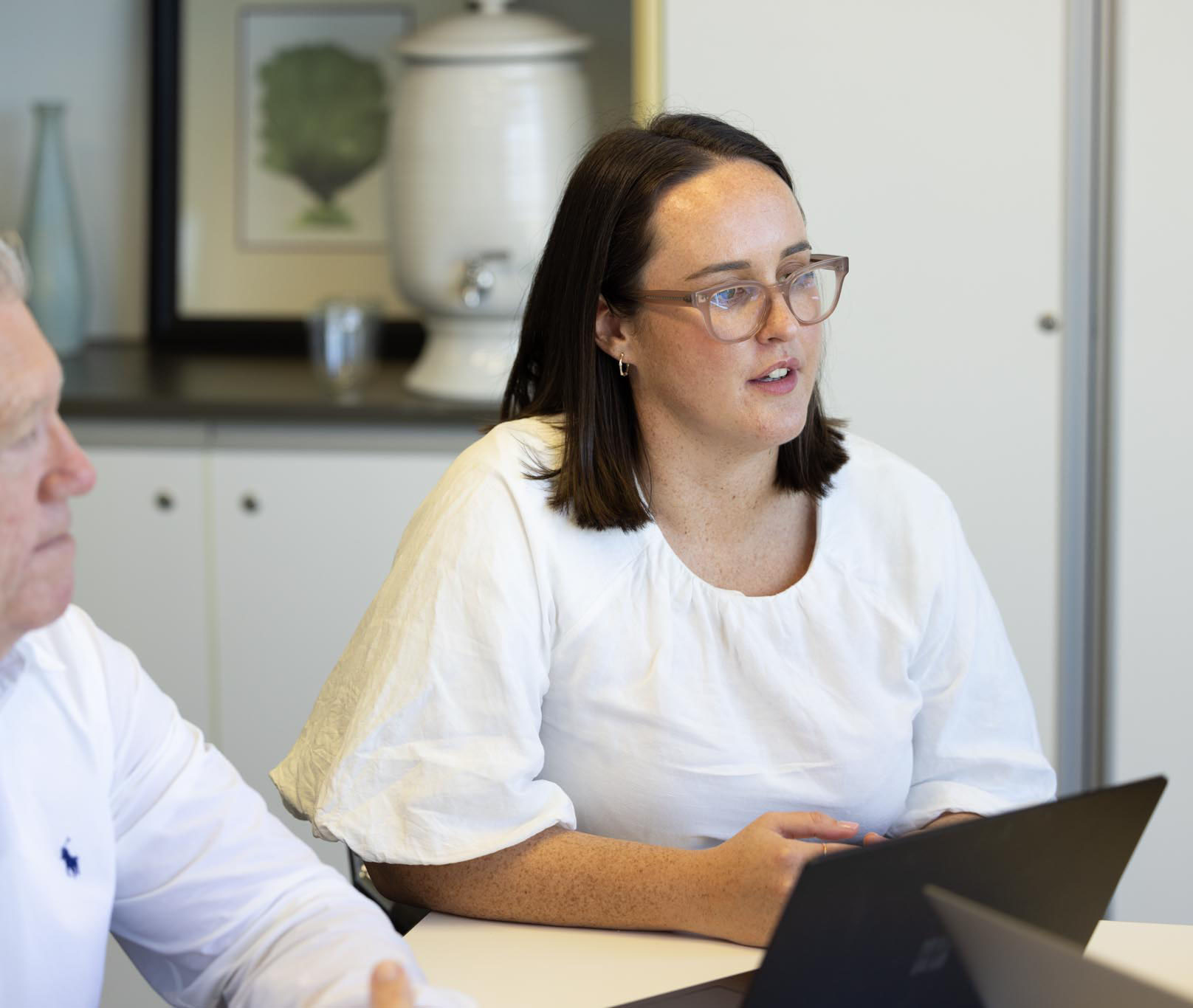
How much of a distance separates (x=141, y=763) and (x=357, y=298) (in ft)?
6.74

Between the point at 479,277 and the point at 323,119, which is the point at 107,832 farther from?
the point at 323,119

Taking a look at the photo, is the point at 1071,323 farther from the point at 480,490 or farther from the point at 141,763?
the point at 141,763

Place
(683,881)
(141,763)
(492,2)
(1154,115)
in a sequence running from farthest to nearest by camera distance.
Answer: (492,2) < (1154,115) < (683,881) < (141,763)

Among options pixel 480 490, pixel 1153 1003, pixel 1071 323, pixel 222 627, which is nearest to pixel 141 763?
pixel 480 490

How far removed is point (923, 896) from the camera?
2.80 ft

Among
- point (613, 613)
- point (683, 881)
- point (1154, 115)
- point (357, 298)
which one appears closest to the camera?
point (683, 881)

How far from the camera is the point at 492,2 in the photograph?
264 centimetres

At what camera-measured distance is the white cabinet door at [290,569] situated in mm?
2525

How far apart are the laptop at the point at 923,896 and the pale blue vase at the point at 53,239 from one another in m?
2.48

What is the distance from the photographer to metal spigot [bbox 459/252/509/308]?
8.36 ft

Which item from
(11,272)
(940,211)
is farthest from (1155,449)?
(11,272)

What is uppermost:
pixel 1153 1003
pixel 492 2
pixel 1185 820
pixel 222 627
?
pixel 492 2

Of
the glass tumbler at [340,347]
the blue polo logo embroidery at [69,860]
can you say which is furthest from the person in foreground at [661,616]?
the glass tumbler at [340,347]

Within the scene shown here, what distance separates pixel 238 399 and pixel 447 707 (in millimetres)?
1341
